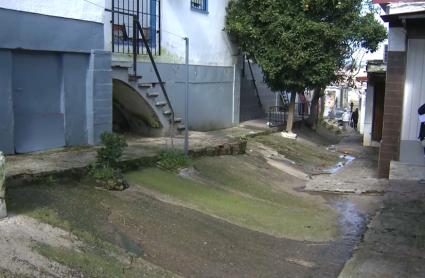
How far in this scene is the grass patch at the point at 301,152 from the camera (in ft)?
48.1

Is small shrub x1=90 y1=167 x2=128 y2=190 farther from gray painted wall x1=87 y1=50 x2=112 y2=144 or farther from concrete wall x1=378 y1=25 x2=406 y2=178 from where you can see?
concrete wall x1=378 y1=25 x2=406 y2=178

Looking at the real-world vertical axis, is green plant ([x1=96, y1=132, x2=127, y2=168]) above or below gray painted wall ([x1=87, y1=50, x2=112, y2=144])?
below

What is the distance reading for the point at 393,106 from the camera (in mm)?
10547

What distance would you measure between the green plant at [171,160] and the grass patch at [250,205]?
20 cm

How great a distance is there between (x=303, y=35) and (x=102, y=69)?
6.99m

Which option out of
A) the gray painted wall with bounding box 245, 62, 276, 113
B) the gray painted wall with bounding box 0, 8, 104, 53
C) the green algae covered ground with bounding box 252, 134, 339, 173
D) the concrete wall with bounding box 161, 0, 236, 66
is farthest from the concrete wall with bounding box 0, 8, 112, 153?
the gray painted wall with bounding box 245, 62, 276, 113

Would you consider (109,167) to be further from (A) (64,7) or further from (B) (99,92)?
(A) (64,7)

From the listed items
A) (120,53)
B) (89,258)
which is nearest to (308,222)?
(89,258)

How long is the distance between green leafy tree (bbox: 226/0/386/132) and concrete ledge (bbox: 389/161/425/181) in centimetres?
586

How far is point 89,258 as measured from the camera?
5.09 metres

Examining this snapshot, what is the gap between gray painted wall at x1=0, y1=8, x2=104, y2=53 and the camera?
8.59 meters

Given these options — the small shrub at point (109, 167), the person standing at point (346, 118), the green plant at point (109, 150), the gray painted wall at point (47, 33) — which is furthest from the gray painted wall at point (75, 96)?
the person standing at point (346, 118)

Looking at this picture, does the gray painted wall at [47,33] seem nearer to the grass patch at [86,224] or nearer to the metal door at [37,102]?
the metal door at [37,102]

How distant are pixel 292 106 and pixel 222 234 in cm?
1166
